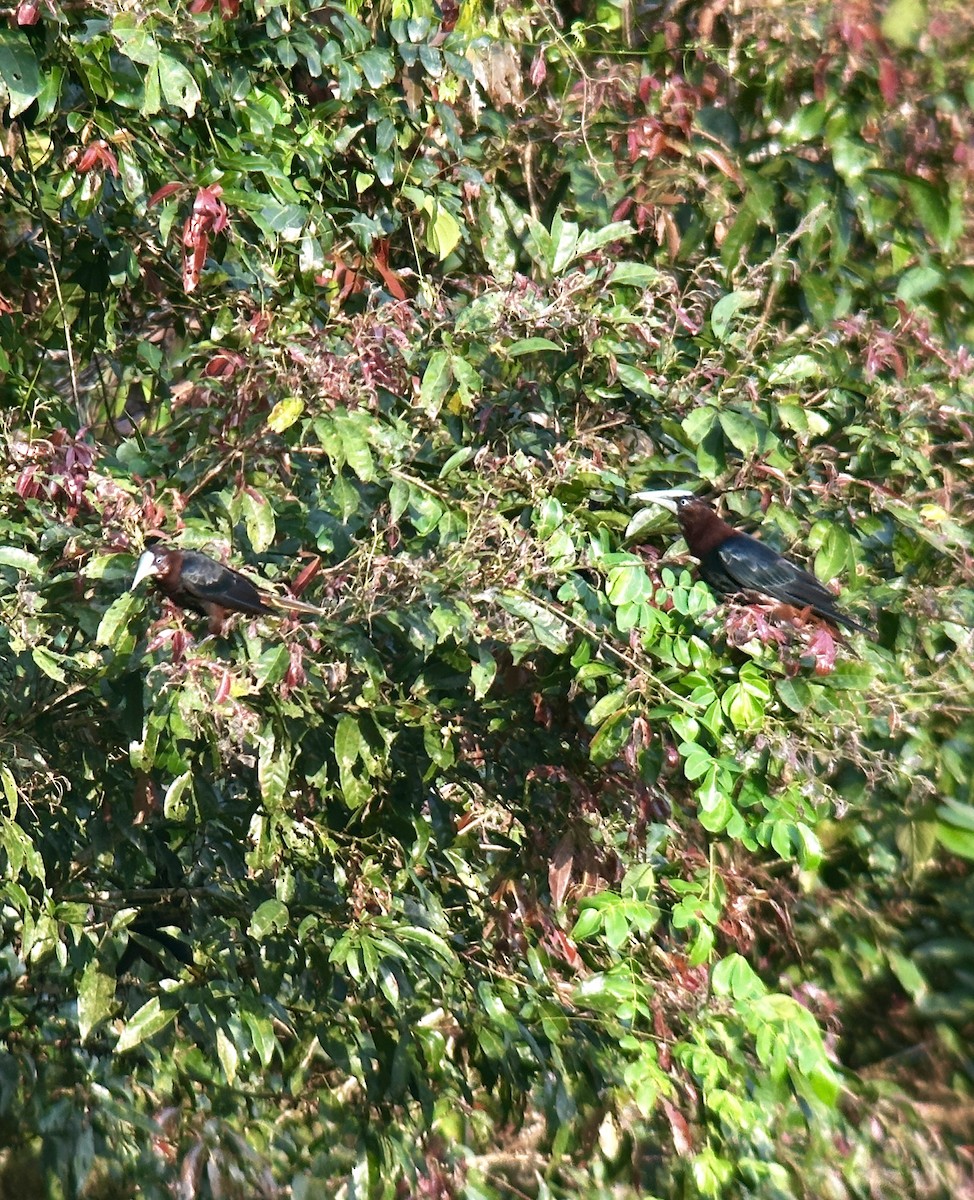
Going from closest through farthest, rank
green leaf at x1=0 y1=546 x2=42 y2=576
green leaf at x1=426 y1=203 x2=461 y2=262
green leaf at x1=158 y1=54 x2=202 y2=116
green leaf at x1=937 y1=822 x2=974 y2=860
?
green leaf at x1=937 y1=822 x2=974 y2=860
green leaf at x1=0 y1=546 x2=42 y2=576
green leaf at x1=158 y1=54 x2=202 y2=116
green leaf at x1=426 y1=203 x2=461 y2=262

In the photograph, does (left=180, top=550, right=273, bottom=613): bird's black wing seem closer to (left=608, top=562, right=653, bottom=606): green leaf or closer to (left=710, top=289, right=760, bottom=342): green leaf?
(left=608, top=562, right=653, bottom=606): green leaf

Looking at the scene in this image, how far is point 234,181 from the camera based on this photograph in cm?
268

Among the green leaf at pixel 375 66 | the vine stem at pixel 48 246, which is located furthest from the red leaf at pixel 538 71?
the vine stem at pixel 48 246

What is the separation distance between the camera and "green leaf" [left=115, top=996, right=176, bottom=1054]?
2713 mm

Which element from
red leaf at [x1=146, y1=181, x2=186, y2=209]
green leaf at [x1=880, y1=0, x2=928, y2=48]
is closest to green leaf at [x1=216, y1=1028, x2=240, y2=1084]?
red leaf at [x1=146, y1=181, x2=186, y2=209]

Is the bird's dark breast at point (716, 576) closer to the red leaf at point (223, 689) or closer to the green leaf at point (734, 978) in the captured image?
the green leaf at point (734, 978)

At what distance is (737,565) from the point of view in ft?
9.04

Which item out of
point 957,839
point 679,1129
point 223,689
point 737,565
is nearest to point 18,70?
point 223,689

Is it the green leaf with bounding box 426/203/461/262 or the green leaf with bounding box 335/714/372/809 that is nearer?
the green leaf with bounding box 335/714/372/809

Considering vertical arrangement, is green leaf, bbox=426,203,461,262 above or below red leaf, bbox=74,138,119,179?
below

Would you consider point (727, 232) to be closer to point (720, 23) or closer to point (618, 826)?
point (720, 23)

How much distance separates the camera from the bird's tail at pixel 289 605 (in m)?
2.43

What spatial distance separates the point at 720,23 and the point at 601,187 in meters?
0.65

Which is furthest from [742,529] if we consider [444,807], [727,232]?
[444,807]
